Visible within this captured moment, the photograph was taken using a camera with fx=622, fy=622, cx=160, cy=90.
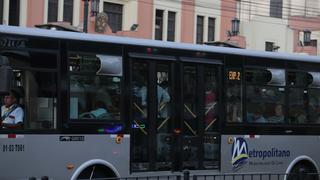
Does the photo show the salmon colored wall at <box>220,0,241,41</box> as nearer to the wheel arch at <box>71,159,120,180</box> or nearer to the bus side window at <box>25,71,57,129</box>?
the wheel arch at <box>71,159,120,180</box>

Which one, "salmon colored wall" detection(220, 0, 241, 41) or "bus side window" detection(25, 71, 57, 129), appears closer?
"bus side window" detection(25, 71, 57, 129)

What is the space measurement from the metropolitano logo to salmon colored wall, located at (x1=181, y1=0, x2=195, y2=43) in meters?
24.0

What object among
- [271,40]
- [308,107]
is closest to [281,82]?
[308,107]

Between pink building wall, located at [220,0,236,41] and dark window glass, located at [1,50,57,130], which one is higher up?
pink building wall, located at [220,0,236,41]

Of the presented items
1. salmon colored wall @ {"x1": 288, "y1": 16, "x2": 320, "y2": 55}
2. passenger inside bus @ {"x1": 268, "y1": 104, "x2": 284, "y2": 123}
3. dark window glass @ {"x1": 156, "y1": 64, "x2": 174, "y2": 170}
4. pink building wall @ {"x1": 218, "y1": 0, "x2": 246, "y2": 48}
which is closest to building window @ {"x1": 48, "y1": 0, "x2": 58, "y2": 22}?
pink building wall @ {"x1": 218, "y1": 0, "x2": 246, "y2": 48}

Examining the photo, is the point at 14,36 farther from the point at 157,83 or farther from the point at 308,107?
the point at 308,107

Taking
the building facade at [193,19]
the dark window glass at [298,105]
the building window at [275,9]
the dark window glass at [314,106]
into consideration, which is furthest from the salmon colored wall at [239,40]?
the dark window glass at [298,105]

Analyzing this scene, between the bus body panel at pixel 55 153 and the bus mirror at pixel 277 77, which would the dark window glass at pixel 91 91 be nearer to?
the bus body panel at pixel 55 153

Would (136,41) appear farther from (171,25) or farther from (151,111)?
(171,25)

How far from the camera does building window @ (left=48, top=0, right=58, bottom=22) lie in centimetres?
2986

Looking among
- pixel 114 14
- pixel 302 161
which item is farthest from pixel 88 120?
pixel 114 14

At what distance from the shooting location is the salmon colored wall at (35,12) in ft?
94.2

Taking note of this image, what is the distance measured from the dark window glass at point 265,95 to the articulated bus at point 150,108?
22 millimetres

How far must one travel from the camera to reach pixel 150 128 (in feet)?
35.2
